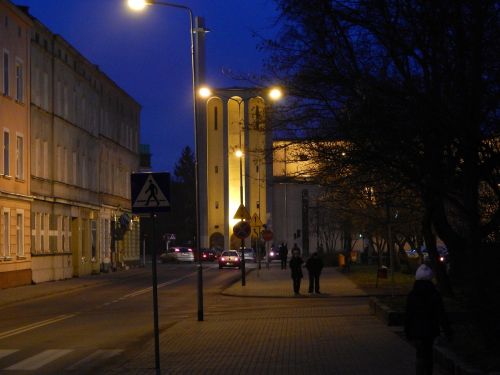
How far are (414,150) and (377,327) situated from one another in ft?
19.5

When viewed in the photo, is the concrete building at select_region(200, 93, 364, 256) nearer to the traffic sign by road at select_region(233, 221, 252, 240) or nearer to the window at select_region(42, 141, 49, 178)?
the window at select_region(42, 141, 49, 178)

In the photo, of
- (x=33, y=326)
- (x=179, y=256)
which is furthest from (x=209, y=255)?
(x=33, y=326)

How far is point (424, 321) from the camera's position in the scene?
1162cm

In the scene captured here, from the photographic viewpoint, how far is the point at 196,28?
966 inches

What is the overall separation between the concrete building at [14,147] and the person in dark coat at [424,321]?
32744mm

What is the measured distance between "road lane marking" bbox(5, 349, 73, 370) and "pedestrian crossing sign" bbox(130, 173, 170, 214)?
10.4ft

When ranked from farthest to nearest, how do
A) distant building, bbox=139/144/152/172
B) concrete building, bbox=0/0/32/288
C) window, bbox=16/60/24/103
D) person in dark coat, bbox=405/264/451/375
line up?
distant building, bbox=139/144/152/172, window, bbox=16/60/24/103, concrete building, bbox=0/0/32/288, person in dark coat, bbox=405/264/451/375

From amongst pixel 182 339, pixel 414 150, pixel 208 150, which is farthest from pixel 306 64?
pixel 208 150

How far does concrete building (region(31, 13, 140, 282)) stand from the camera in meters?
49.6

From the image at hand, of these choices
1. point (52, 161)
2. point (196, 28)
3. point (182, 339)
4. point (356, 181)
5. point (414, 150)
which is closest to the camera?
point (414, 150)

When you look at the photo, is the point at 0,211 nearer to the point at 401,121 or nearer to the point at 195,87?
the point at 195,87

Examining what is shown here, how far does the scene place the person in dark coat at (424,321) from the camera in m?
11.6

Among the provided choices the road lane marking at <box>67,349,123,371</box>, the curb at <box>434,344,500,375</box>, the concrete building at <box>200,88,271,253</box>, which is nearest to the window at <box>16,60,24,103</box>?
the road lane marking at <box>67,349,123,371</box>

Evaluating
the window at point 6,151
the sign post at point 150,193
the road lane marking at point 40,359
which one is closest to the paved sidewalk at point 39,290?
the window at point 6,151
